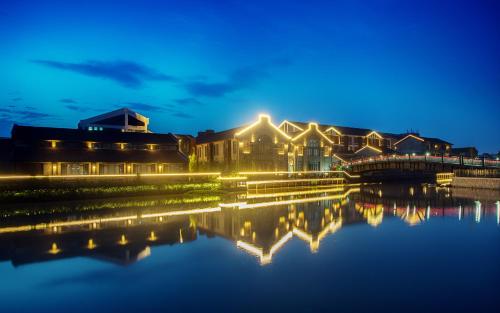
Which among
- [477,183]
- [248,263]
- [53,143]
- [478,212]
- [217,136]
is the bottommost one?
[478,212]

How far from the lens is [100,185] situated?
37.4 metres

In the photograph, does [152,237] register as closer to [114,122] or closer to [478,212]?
[478,212]

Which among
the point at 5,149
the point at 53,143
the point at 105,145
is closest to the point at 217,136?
the point at 105,145

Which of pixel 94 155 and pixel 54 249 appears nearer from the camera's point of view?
pixel 54 249

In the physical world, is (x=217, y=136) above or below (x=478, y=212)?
above

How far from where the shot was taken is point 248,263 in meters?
14.0

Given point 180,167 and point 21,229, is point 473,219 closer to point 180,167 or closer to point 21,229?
point 21,229

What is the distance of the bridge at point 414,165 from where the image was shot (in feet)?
172

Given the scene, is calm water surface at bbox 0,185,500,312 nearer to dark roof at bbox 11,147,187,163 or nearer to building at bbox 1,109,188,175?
building at bbox 1,109,188,175

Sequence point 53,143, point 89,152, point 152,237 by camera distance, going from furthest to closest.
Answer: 1. point 89,152
2. point 53,143
3. point 152,237

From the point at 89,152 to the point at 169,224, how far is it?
28.1 m

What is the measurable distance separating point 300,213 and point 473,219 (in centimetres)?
1208

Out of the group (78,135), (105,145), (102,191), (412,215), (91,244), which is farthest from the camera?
(105,145)

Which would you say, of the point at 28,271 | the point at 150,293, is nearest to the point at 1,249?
the point at 28,271
